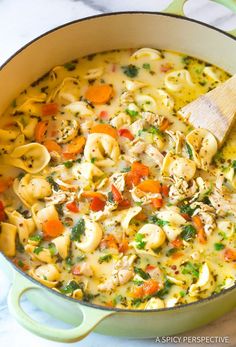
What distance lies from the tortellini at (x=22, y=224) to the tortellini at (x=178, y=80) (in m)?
0.70


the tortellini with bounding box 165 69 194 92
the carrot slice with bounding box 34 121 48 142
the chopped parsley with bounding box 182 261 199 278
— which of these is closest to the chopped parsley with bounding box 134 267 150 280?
the chopped parsley with bounding box 182 261 199 278

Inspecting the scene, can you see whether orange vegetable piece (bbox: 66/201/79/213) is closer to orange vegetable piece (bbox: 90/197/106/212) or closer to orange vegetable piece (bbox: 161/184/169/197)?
orange vegetable piece (bbox: 90/197/106/212)

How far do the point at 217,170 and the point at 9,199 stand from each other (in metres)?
0.67

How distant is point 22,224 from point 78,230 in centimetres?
17

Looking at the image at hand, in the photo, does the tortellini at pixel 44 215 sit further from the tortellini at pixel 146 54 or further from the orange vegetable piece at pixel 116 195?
the tortellini at pixel 146 54

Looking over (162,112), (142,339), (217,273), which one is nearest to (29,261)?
(142,339)

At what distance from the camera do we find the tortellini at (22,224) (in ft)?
6.80

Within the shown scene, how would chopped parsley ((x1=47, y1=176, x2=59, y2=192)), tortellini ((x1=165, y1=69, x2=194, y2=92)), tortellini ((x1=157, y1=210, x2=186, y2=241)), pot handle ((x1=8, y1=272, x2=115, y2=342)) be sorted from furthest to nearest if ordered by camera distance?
1. tortellini ((x1=165, y1=69, x2=194, y2=92))
2. chopped parsley ((x1=47, y1=176, x2=59, y2=192))
3. tortellini ((x1=157, y1=210, x2=186, y2=241))
4. pot handle ((x1=8, y1=272, x2=115, y2=342))

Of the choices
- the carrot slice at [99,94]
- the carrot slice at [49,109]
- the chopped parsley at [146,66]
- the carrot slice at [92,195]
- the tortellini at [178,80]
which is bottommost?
the carrot slice at [92,195]

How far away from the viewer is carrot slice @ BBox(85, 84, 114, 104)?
2369mm

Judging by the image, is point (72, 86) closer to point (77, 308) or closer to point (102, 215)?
point (102, 215)

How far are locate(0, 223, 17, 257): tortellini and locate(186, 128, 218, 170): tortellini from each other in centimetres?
62

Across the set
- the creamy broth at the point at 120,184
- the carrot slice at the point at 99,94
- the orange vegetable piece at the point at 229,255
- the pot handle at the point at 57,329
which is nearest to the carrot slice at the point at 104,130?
the creamy broth at the point at 120,184

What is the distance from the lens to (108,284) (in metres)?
1.98
